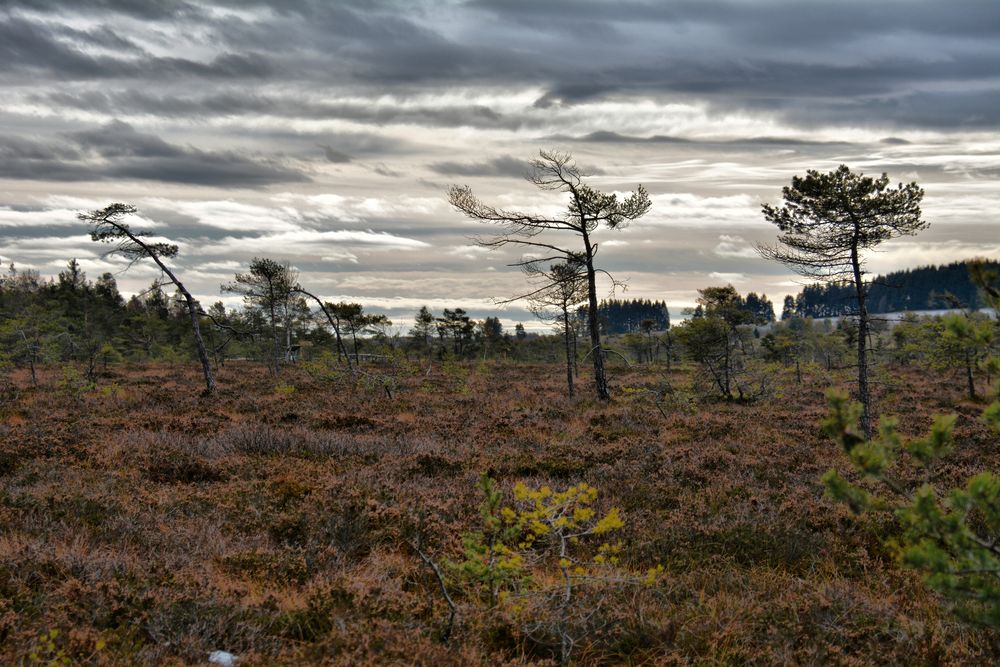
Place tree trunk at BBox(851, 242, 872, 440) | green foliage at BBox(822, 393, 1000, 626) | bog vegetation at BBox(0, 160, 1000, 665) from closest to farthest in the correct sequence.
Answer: green foliage at BBox(822, 393, 1000, 626) < bog vegetation at BBox(0, 160, 1000, 665) < tree trunk at BBox(851, 242, 872, 440)

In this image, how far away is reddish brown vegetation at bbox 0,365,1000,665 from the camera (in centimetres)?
409

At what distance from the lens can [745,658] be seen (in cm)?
410

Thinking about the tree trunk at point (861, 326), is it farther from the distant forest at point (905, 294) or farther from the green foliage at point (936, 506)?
the distant forest at point (905, 294)

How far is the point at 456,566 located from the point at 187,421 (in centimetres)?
1077

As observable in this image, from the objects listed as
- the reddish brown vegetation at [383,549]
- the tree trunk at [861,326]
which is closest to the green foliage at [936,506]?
the reddish brown vegetation at [383,549]

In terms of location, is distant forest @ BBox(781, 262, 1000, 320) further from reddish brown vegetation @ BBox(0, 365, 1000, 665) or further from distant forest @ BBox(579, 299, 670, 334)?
reddish brown vegetation @ BBox(0, 365, 1000, 665)

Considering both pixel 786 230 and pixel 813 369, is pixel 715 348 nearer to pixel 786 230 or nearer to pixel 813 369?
pixel 786 230

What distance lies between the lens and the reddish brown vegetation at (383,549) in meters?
4.09

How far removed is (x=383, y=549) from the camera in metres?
5.90

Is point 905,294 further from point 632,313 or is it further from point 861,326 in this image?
point 861,326

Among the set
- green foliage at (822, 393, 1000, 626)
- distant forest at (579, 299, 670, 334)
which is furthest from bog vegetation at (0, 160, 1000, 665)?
distant forest at (579, 299, 670, 334)

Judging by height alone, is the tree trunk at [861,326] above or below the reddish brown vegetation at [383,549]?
above

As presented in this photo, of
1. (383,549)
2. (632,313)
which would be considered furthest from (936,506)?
(632,313)

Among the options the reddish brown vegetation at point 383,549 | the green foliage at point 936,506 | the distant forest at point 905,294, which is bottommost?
the reddish brown vegetation at point 383,549
